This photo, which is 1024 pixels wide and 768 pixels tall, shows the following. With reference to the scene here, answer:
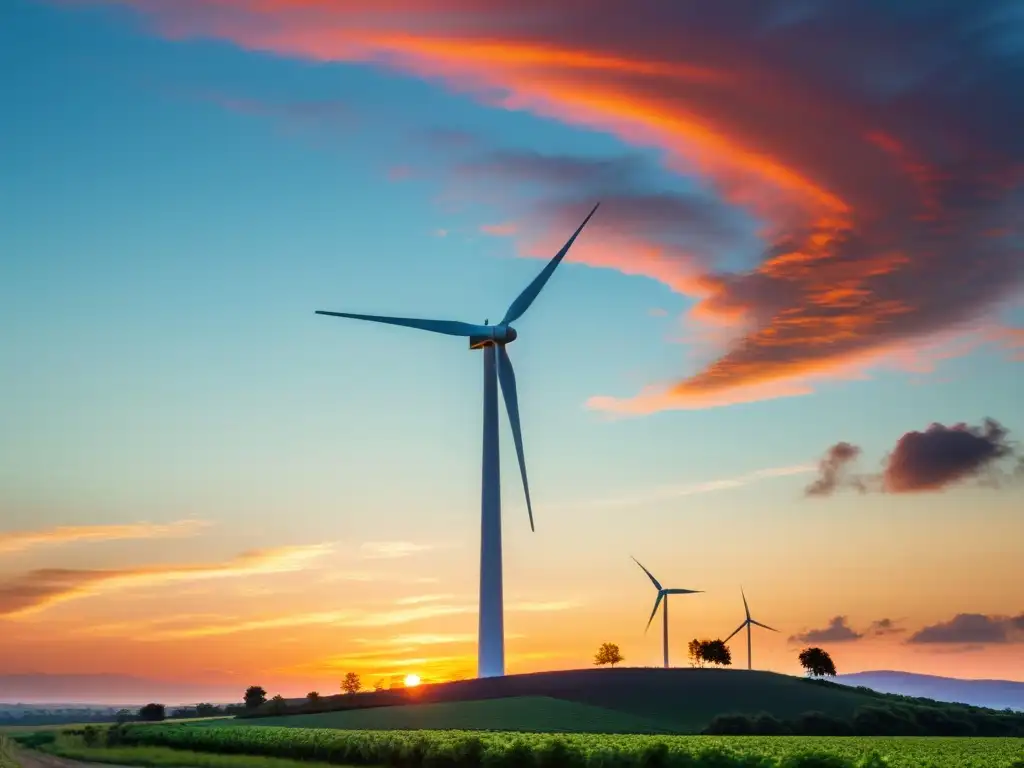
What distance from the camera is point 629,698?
134m

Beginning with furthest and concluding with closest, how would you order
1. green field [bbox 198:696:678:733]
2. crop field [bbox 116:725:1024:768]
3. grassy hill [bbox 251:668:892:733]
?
grassy hill [bbox 251:668:892:733] < green field [bbox 198:696:678:733] < crop field [bbox 116:725:1024:768]

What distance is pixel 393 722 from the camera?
108188 millimetres

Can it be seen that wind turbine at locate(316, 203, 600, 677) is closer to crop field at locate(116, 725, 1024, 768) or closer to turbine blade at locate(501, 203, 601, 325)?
turbine blade at locate(501, 203, 601, 325)

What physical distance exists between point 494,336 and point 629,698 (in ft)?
146

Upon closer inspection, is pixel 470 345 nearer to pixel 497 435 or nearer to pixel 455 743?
pixel 497 435

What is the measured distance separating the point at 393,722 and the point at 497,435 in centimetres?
3461

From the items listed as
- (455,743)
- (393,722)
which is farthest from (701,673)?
(455,743)

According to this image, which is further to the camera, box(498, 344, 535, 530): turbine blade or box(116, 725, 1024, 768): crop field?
box(498, 344, 535, 530): turbine blade

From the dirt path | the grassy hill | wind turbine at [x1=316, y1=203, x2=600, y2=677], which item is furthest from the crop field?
wind turbine at [x1=316, y1=203, x2=600, y2=677]

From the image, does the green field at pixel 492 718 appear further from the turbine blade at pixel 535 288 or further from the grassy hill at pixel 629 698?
the turbine blade at pixel 535 288

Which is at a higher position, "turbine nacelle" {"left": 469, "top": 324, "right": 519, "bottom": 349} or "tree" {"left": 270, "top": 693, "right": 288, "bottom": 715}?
"turbine nacelle" {"left": 469, "top": 324, "right": 519, "bottom": 349}

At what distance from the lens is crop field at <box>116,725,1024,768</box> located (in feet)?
176

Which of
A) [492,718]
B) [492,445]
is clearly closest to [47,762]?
[492,718]

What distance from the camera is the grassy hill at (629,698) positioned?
114244 millimetres
